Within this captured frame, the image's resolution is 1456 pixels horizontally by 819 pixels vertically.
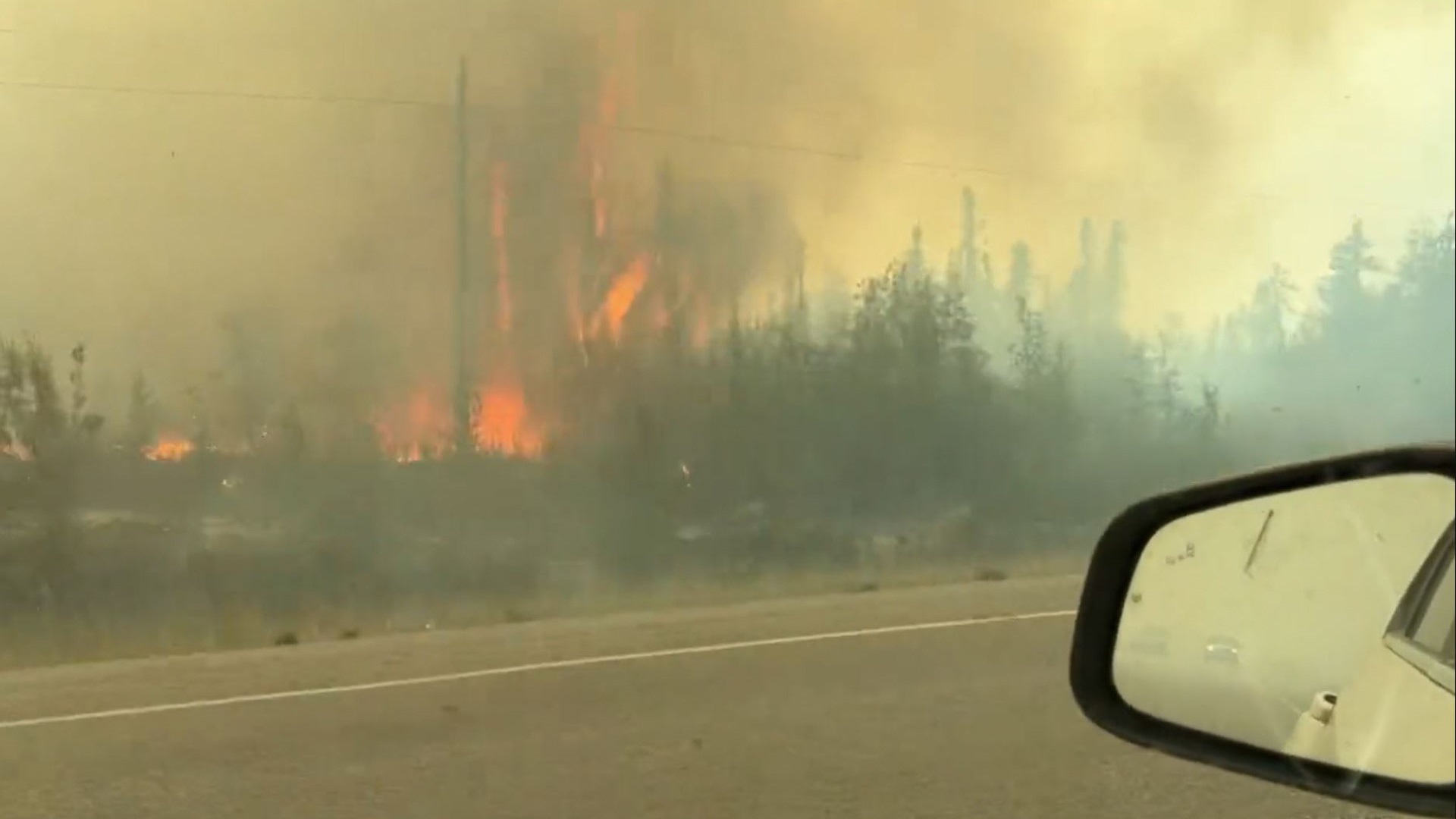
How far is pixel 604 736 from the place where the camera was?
18.9 feet

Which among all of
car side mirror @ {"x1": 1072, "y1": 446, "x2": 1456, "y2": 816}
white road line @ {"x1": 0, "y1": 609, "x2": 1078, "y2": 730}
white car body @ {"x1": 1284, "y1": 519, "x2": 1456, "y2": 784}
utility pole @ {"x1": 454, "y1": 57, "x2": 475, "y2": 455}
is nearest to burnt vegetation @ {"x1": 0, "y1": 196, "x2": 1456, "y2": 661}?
utility pole @ {"x1": 454, "y1": 57, "x2": 475, "y2": 455}

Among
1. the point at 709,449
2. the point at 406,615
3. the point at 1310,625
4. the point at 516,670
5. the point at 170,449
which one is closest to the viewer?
the point at 1310,625

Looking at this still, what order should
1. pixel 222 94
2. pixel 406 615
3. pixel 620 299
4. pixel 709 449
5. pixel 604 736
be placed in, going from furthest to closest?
pixel 620 299 < pixel 709 449 < pixel 222 94 < pixel 406 615 < pixel 604 736

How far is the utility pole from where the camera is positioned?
12.6 meters

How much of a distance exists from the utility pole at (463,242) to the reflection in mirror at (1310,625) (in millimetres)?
10042

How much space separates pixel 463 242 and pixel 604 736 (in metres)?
7.78

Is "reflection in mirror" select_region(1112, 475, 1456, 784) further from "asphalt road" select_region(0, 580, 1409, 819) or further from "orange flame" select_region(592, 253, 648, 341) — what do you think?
"orange flame" select_region(592, 253, 648, 341)

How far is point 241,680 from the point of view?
23.8 feet

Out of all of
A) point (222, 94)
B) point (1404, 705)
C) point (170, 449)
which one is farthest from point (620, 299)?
point (1404, 705)

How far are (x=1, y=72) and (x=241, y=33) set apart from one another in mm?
2048

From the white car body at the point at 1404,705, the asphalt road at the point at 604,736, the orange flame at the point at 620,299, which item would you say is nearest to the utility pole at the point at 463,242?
the orange flame at the point at 620,299

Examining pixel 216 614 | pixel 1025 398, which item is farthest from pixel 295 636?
pixel 1025 398

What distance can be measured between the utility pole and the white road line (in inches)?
207

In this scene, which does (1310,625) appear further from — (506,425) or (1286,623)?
(506,425)
